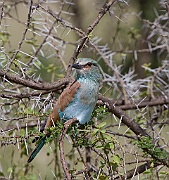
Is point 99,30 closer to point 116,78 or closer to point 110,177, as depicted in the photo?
point 116,78

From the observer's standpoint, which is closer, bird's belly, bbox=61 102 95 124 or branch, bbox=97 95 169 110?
bird's belly, bbox=61 102 95 124

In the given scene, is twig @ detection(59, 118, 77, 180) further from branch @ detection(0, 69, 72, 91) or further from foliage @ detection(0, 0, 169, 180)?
branch @ detection(0, 69, 72, 91)

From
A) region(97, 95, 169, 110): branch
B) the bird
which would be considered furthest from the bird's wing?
region(97, 95, 169, 110): branch

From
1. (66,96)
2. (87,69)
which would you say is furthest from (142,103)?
(66,96)

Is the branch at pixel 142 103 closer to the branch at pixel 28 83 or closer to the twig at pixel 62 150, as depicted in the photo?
the branch at pixel 28 83

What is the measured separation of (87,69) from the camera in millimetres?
3312

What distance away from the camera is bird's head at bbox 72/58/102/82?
10.7ft

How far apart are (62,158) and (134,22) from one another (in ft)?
18.7

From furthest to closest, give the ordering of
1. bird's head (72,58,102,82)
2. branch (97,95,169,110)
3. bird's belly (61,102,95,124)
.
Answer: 1. branch (97,95,169,110)
2. bird's head (72,58,102,82)
3. bird's belly (61,102,95,124)

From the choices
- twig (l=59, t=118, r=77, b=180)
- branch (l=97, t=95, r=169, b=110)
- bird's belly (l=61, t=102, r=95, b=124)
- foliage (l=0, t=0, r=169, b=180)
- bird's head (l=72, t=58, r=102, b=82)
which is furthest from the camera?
branch (l=97, t=95, r=169, b=110)

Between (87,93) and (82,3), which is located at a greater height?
(82,3)

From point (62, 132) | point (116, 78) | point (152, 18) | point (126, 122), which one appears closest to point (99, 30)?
point (152, 18)

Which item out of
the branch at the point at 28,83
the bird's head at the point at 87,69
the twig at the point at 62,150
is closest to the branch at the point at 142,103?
the bird's head at the point at 87,69

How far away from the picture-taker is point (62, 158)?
246 cm
